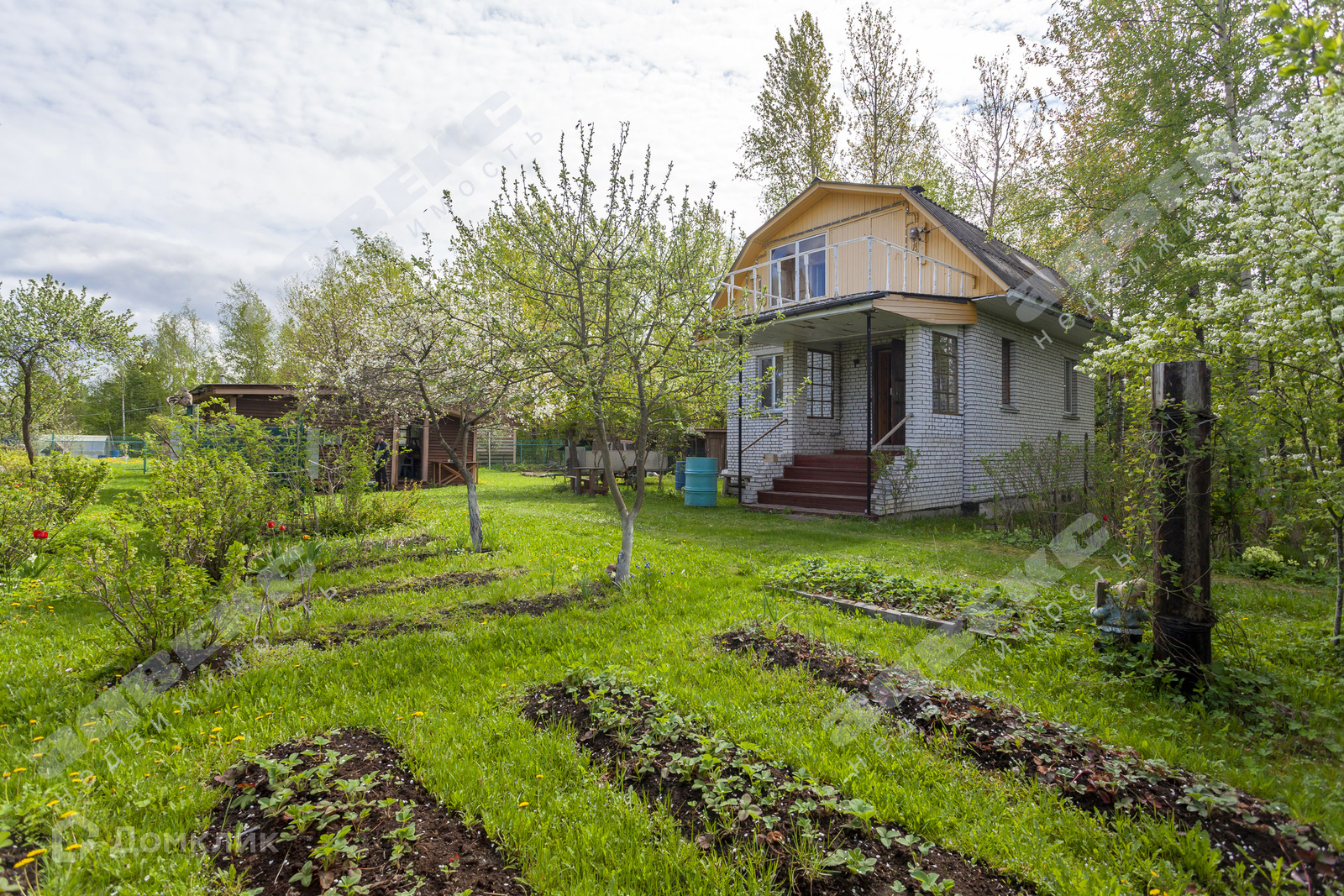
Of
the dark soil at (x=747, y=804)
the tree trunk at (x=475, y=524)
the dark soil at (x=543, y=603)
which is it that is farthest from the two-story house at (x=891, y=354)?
the dark soil at (x=747, y=804)

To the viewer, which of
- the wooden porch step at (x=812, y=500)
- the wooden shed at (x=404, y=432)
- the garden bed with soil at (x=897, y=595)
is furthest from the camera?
the wooden shed at (x=404, y=432)

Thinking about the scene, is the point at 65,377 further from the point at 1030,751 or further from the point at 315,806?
the point at 1030,751

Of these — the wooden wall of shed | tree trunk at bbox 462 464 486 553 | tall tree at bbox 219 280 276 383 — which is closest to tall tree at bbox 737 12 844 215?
the wooden wall of shed

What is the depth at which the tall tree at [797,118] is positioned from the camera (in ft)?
58.5

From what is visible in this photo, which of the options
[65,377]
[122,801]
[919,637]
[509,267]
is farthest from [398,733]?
[65,377]

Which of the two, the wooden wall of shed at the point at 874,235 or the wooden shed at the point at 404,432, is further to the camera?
the wooden shed at the point at 404,432

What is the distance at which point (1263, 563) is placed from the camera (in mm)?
6395

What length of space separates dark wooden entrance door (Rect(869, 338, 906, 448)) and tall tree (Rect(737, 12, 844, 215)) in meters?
7.74

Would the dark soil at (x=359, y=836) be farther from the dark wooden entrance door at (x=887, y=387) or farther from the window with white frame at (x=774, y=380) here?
the dark wooden entrance door at (x=887, y=387)

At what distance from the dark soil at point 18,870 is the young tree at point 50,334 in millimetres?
18021

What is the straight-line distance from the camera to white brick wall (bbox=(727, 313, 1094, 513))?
11078 mm

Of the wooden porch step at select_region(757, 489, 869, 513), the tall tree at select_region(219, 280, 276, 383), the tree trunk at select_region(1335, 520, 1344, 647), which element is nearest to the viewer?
the tree trunk at select_region(1335, 520, 1344, 647)

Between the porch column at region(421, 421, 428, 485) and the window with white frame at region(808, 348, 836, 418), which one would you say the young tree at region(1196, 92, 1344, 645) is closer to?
the window with white frame at region(808, 348, 836, 418)

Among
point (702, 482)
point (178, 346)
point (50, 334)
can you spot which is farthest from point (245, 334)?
point (702, 482)
